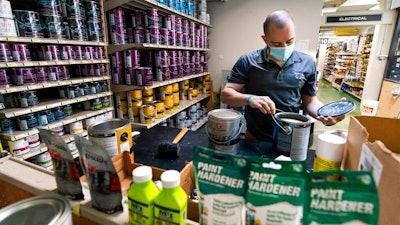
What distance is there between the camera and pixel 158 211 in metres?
0.51

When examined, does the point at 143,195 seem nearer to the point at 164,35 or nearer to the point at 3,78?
the point at 3,78

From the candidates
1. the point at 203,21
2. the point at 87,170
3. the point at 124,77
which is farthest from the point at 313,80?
the point at 203,21

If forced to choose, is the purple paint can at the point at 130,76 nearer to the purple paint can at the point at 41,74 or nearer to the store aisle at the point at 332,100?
the purple paint can at the point at 41,74

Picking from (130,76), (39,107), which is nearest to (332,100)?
(130,76)

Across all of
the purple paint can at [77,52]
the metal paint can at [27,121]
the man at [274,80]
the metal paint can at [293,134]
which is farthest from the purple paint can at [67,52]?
the metal paint can at [293,134]

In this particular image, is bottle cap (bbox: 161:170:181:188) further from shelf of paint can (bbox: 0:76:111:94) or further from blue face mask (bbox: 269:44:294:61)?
shelf of paint can (bbox: 0:76:111:94)

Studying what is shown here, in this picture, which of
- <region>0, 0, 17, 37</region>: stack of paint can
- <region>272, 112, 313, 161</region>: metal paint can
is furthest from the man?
<region>0, 0, 17, 37</region>: stack of paint can

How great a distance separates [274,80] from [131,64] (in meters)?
1.69

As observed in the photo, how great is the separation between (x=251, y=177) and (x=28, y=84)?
2.01 metres

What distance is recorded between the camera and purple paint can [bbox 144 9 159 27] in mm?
2654

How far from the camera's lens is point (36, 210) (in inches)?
24.4

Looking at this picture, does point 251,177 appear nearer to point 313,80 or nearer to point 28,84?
point 313,80

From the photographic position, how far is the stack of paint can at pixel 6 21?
4.94ft

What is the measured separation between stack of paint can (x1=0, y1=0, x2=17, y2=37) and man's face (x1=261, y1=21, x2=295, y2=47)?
6.06 ft
